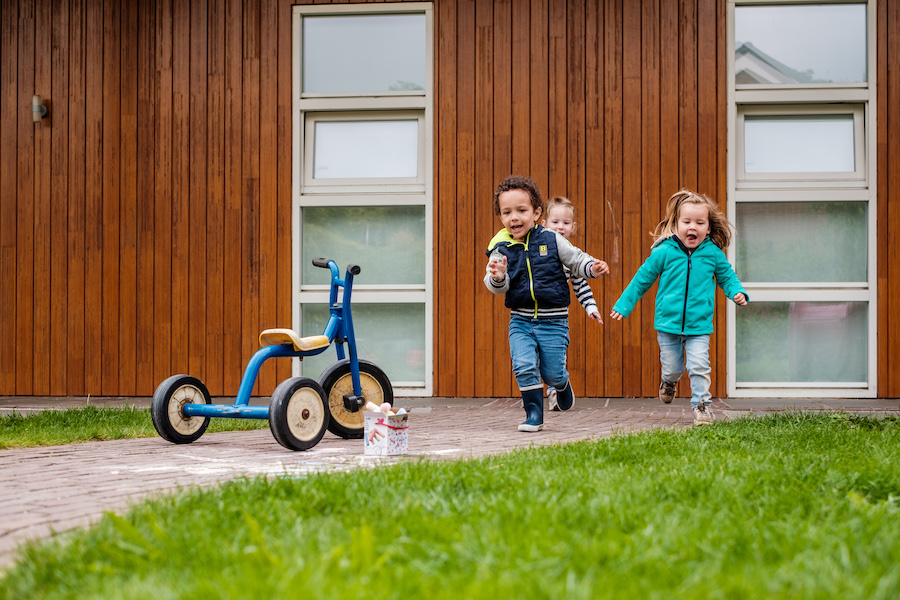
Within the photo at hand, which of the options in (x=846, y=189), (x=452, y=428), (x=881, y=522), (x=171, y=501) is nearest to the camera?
(x=881, y=522)

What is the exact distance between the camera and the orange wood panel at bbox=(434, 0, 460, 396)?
25.2 feet

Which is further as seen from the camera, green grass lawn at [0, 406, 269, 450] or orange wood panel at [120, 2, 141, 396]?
orange wood panel at [120, 2, 141, 396]

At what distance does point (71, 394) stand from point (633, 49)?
6.13 meters

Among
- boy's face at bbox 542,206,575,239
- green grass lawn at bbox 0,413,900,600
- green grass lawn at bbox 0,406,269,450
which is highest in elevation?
boy's face at bbox 542,206,575,239

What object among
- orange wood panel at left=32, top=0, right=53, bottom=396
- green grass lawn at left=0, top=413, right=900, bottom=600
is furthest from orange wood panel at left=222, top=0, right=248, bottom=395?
green grass lawn at left=0, top=413, right=900, bottom=600

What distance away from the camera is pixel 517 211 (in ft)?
18.1

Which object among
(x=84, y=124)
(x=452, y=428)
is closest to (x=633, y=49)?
(x=452, y=428)

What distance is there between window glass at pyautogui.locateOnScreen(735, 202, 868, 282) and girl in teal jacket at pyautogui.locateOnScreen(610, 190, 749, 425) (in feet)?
6.40

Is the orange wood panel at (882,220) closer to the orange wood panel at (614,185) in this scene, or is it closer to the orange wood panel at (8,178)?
the orange wood panel at (614,185)

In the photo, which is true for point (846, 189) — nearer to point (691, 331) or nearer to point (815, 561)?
point (691, 331)

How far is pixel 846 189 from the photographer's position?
748 cm

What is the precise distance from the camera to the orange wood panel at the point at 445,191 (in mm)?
7688

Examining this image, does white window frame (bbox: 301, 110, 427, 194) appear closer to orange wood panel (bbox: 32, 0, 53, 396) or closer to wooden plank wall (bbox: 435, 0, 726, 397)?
wooden plank wall (bbox: 435, 0, 726, 397)

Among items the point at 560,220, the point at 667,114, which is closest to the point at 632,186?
the point at 667,114
